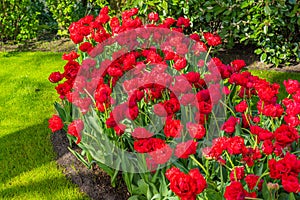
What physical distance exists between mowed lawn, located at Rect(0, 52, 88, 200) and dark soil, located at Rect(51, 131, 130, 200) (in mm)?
65

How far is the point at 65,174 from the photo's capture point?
→ 11.9 ft

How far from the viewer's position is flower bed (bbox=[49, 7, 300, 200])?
7.14 feet

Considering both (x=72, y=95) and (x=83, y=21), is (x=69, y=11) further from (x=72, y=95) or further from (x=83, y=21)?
(x=72, y=95)

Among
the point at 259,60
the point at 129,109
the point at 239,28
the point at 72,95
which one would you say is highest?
the point at 129,109

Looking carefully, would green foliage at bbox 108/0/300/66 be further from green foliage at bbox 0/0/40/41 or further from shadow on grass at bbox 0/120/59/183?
green foliage at bbox 0/0/40/41

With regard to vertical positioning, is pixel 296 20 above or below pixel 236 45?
above

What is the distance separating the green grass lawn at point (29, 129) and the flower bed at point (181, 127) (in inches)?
14.6

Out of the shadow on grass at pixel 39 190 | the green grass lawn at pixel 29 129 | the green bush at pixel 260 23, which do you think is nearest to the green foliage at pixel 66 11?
the green grass lawn at pixel 29 129

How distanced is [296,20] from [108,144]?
358 cm

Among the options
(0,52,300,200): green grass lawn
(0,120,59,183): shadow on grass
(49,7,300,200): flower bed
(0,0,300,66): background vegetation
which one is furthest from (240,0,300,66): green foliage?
(0,120,59,183): shadow on grass

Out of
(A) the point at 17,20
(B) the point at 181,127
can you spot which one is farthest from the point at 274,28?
(A) the point at 17,20

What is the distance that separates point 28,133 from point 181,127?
2.46m

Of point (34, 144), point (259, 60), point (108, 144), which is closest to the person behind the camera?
point (108, 144)

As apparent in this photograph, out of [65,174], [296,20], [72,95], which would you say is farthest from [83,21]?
[296,20]
